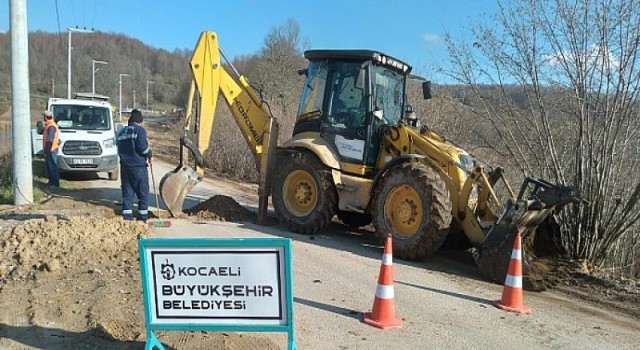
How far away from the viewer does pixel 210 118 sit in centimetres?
992

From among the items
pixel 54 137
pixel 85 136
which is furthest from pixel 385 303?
pixel 85 136

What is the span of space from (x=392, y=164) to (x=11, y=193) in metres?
8.03

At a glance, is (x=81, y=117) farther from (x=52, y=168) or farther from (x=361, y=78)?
(x=361, y=78)

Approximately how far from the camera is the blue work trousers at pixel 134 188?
29.3ft

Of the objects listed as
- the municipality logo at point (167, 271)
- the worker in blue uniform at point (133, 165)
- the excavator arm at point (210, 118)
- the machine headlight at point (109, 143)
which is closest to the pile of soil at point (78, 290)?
the municipality logo at point (167, 271)

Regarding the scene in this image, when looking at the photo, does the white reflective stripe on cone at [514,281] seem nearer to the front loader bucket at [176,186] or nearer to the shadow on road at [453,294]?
the shadow on road at [453,294]

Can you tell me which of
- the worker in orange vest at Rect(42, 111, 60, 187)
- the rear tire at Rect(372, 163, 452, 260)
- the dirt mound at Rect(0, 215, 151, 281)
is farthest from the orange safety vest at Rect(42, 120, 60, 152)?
the rear tire at Rect(372, 163, 452, 260)

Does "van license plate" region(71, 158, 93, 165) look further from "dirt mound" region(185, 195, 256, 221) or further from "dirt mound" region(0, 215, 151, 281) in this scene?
"dirt mound" region(0, 215, 151, 281)

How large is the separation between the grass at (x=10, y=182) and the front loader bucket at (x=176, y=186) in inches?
123

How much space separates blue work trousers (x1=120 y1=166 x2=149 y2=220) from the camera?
8930 mm

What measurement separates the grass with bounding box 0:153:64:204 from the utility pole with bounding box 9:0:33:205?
0.52 m

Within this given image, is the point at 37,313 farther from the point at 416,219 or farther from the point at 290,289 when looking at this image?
the point at 416,219

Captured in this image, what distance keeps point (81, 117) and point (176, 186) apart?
6.58 metres

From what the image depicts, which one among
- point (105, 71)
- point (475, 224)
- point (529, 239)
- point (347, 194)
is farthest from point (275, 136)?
point (105, 71)
